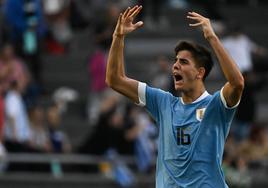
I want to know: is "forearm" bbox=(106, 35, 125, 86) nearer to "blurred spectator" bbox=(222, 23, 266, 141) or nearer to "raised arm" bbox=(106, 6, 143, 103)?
"raised arm" bbox=(106, 6, 143, 103)

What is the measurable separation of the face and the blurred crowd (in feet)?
22.5

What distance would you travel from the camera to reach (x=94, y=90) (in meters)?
17.7

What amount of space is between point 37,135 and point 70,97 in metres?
1.94

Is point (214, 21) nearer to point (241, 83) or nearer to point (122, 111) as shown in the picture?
point (122, 111)

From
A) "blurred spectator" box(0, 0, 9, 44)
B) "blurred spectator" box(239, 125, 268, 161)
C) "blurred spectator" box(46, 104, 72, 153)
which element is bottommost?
"blurred spectator" box(239, 125, 268, 161)

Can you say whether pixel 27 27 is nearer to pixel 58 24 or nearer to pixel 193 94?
pixel 58 24

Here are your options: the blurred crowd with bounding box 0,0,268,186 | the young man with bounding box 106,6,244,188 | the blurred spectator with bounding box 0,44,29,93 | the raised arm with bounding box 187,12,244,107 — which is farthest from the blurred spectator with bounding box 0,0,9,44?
the raised arm with bounding box 187,12,244,107

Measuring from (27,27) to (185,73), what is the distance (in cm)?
907

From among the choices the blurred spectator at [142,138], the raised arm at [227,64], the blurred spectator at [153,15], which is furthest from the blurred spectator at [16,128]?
the raised arm at [227,64]

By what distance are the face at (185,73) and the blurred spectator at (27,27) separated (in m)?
8.86

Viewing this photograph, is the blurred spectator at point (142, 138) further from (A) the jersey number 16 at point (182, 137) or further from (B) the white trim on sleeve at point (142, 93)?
(A) the jersey number 16 at point (182, 137)

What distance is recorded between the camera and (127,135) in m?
16.1

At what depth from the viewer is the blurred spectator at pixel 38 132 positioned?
623 inches

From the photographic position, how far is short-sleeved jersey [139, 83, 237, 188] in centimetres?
884
